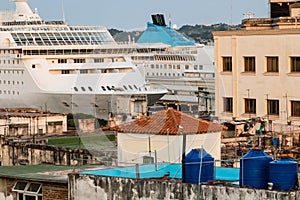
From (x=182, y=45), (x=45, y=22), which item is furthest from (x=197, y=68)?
(x=182, y=45)

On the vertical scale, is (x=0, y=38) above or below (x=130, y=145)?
above

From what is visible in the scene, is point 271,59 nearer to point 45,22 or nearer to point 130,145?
point 130,145

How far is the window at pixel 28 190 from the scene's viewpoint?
13.1 metres

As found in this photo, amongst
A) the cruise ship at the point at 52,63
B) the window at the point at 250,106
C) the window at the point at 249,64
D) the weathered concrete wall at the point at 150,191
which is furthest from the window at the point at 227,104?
the cruise ship at the point at 52,63

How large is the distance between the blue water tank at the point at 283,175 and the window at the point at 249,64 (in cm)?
1898

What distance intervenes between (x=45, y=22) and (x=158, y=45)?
16081mm

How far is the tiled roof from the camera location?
49.5 ft

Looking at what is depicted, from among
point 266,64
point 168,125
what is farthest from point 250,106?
point 168,125

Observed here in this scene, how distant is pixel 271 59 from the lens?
28.8 m

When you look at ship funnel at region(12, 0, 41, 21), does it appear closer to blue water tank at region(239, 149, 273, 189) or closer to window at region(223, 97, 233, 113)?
window at region(223, 97, 233, 113)

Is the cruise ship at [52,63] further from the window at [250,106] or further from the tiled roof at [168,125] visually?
the tiled roof at [168,125]

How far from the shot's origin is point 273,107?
2850 cm

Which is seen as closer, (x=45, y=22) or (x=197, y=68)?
(x=45, y=22)

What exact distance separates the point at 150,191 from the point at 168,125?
4.04 metres
